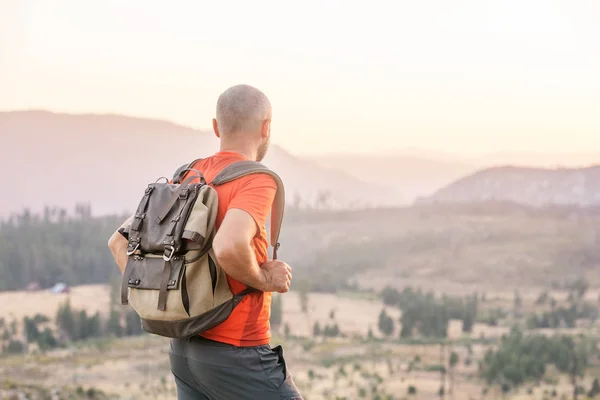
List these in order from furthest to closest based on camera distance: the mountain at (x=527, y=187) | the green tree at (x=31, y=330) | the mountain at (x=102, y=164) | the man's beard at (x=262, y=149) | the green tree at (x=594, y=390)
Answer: the mountain at (x=527, y=187) → the mountain at (x=102, y=164) → the green tree at (x=31, y=330) → the green tree at (x=594, y=390) → the man's beard at (x=262, y=149)

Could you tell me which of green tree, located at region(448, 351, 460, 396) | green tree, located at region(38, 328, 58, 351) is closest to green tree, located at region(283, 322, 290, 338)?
green tree, located at region(448, 351, 460, 396)

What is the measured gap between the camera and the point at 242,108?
5.50ft

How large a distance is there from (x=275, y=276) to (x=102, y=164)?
2405cm

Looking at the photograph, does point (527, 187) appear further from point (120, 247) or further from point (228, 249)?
point (228, 249)

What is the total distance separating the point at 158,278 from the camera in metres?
1.61

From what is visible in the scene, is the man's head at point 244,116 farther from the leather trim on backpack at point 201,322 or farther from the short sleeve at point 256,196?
the leather trim on backpack at point 201,322

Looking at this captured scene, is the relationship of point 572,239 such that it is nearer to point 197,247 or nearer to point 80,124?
point 80,124

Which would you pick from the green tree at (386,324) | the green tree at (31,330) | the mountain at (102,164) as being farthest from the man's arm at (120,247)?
the mountain at (102,164)

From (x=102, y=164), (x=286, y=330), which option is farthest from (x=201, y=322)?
(x=102, y=164)

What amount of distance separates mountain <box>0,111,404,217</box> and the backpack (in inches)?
739

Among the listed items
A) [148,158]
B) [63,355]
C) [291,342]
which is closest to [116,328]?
[63,355]

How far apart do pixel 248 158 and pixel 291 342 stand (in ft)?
53.5

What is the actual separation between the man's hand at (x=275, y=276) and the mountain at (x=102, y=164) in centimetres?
1885

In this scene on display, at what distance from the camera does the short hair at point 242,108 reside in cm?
167
